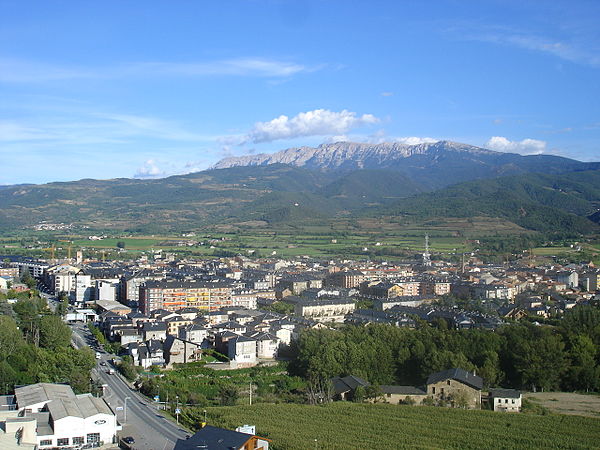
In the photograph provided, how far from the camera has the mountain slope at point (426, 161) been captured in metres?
131

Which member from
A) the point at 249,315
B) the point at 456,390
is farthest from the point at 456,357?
the point at 249,315

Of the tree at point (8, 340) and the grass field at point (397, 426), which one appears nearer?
the grass field at point (397, 426)

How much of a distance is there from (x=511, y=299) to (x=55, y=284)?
20.4m

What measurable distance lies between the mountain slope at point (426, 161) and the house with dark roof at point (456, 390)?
114 m

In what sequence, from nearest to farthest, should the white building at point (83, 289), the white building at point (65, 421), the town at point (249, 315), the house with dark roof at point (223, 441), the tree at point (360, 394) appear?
the house with dark roof at point (223, 441) → the white building at point (65, 421) → the town at point (249, 315) → the tree at point (360, 394) → the white building at point (83, 289)

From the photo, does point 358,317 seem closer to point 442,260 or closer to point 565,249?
point 442,260

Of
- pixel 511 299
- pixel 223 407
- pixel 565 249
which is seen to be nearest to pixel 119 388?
pixel 223 407

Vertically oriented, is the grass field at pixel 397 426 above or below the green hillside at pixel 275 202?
below

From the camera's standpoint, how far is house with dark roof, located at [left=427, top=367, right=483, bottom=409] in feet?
48.1

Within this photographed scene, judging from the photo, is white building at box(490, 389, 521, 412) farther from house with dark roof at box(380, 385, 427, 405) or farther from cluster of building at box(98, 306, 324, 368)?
cluster of building at box(98, 306, 324, 368)

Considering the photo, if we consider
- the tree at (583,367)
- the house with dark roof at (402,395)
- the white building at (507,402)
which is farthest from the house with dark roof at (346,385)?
the tree at (583,367)

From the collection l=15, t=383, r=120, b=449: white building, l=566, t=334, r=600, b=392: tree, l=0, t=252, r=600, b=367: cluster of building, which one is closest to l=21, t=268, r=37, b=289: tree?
l=0, t=252, r=600, b=367: cluster of building

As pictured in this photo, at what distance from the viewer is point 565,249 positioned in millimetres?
49906

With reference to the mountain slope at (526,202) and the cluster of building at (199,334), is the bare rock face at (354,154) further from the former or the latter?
the cluster of building at (199,334)
